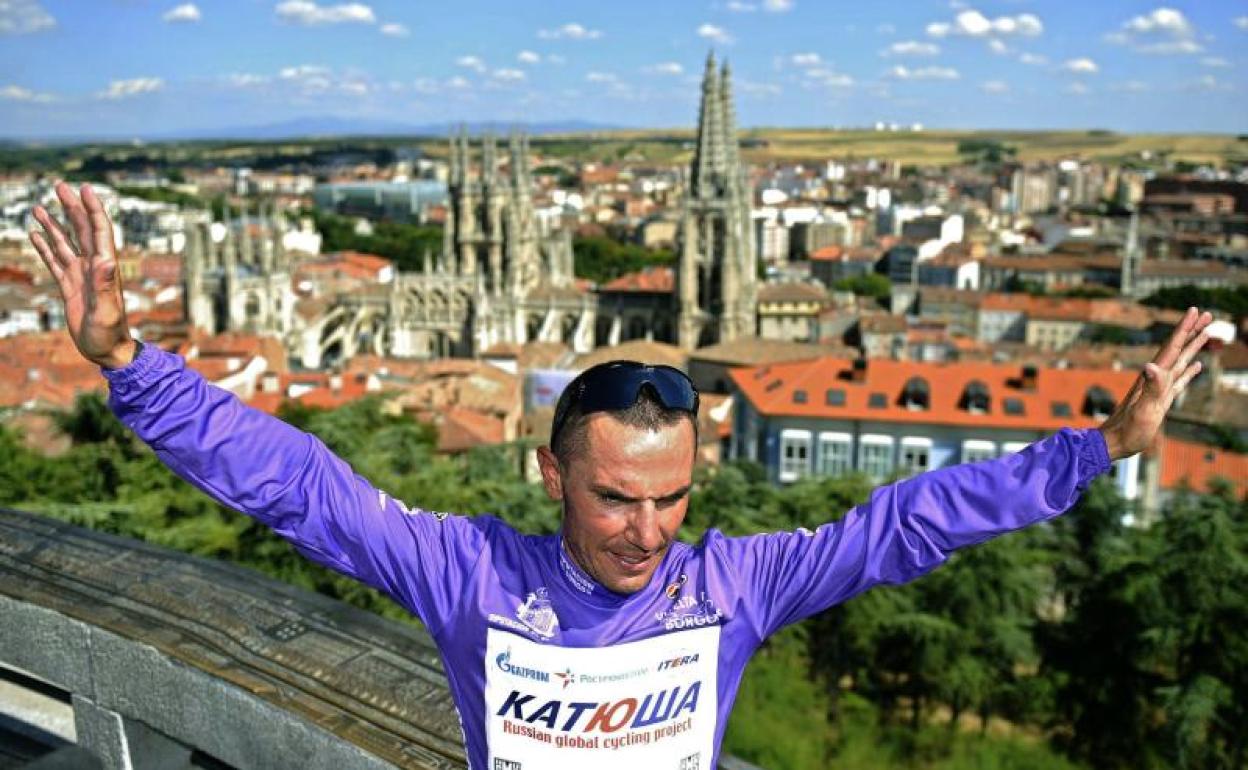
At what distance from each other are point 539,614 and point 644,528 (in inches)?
10.7

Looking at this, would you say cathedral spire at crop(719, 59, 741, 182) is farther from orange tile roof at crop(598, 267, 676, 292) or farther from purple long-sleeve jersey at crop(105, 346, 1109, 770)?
purple long-sleeve jersey at crop(105, 346, 1109, 770)

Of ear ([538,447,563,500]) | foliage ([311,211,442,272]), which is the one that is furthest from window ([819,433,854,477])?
foliage ([311,211,442,272])

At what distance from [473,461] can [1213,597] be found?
1095 centimetres

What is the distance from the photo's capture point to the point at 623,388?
211cm

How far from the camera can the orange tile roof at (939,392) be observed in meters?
21.8

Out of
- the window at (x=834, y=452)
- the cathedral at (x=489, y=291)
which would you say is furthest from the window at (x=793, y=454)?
the cathedral at (x=489, y=291)

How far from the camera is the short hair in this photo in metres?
2.12

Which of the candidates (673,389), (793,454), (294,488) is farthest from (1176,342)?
(793,454)

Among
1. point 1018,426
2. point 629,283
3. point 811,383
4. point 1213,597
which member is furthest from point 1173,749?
point 629,283

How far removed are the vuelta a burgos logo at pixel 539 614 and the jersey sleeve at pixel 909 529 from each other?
1.25ft

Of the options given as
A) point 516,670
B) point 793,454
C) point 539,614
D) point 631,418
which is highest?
point 631,418

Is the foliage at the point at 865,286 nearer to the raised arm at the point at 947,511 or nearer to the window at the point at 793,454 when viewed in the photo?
the window at the point at 793,454

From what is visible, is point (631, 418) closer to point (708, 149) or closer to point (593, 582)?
point (593, 582)

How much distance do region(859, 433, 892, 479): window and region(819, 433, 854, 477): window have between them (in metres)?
0.26
